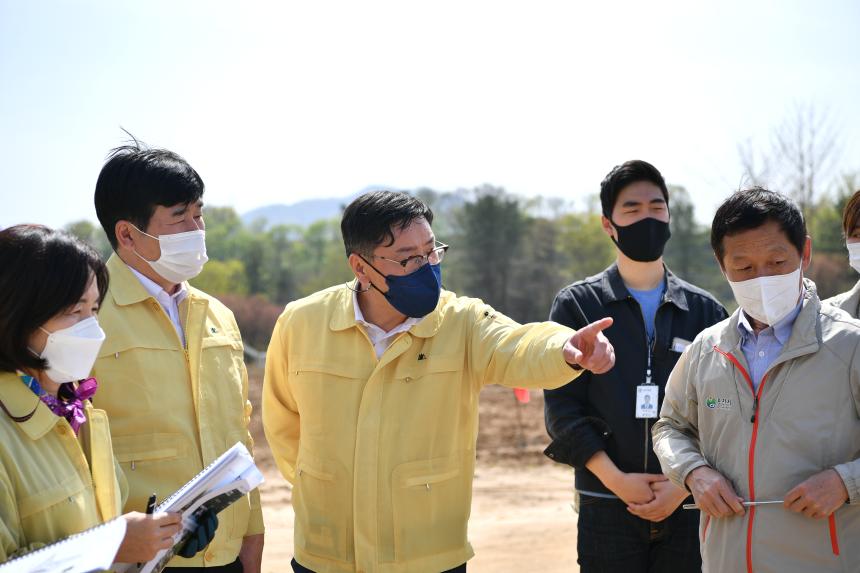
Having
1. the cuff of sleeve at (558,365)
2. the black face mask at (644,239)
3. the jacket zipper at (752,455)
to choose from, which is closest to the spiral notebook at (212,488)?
the cuff of sleeve at (558,365)

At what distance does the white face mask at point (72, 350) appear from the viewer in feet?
7.86

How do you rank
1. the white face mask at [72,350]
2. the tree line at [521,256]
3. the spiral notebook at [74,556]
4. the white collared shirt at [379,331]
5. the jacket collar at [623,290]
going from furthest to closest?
the tree line at [521,256] → the jacket collar at [623,290] → the white collared shirt at [379,331] → the white face mask at [72,350] → the spiral notebook at [74,556]

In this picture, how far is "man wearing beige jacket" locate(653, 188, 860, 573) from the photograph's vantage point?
2748 mm

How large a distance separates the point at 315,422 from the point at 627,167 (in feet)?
5.96

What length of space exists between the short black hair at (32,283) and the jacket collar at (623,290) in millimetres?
2311

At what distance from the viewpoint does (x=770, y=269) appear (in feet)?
9.72

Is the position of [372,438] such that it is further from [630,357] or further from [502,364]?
[630,357]

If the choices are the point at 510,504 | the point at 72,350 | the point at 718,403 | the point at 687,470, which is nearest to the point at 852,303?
the point at 718,403

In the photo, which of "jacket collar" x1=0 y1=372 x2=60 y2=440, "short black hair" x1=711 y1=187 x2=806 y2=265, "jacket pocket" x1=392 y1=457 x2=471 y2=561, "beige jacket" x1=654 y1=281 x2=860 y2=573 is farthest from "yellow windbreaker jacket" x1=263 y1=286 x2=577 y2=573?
"jacket collar" x1=0 y1=372 x2=60 y2=440

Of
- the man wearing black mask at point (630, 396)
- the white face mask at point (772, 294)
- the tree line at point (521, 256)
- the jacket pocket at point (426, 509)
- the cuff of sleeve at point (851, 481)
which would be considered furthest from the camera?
the tree line at point (521, 256)

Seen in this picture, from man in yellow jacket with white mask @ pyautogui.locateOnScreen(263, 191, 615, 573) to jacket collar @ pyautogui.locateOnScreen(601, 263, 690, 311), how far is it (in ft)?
2.51

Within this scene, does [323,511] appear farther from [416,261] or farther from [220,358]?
[416,261]

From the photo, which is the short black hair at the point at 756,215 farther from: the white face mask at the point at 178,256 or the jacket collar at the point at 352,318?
the white face mask at the point at 178,256

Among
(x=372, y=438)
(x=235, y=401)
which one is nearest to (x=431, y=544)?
(x=372, y=438)
